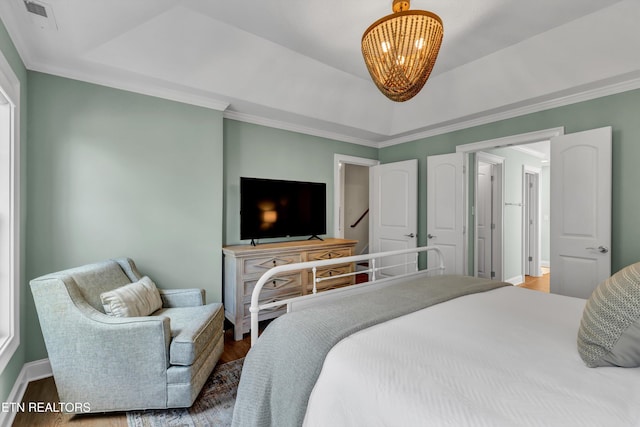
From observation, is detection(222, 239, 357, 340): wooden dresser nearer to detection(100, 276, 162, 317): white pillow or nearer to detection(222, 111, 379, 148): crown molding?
detection(100, 276, 162, 317): white pillow

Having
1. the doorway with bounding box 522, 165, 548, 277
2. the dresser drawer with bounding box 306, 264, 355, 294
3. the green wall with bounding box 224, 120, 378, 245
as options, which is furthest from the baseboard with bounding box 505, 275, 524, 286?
the green wall with bounding box 224, 120, 378, 245

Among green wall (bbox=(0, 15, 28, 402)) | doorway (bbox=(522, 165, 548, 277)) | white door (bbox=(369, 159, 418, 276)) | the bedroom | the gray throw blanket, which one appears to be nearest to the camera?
the gray throw blanket

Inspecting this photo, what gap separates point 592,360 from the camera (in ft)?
3.17

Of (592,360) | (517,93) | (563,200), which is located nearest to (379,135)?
(517,93)

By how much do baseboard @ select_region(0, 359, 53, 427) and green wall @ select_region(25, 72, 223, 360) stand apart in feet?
0.32

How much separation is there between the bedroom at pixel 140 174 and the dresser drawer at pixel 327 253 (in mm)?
858

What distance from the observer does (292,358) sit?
45.5 inches

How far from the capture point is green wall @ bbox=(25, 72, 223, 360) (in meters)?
2.12

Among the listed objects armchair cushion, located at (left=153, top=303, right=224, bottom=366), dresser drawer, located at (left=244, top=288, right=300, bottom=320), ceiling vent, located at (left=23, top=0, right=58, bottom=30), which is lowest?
dresser drawer, located at (left=244, top=288, right=300, bottom=320)

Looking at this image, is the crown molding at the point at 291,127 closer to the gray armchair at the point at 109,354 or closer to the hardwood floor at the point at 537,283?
the gray armchair at the point at 109,354

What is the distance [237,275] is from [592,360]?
2.46m

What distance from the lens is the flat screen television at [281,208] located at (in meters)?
3.05

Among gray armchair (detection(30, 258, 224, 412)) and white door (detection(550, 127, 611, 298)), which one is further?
white door (detection(550, 127, 611, 298))

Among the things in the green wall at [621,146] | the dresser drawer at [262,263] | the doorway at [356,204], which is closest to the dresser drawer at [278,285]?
the dresser drawer at [262,263]
